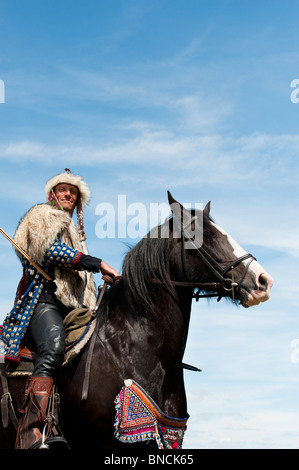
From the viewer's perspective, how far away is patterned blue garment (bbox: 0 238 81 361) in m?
7.50

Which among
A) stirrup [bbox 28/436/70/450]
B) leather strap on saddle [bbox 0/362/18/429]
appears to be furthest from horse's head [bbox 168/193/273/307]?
leather strap on saddle [bbox 0/362/18/429]

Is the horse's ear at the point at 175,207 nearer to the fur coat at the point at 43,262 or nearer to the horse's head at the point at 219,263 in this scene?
the horse's head at the point at 219,263

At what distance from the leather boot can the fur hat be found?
9.06 ft

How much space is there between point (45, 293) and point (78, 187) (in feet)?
6.72

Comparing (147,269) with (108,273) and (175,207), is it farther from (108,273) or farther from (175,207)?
(175,207)

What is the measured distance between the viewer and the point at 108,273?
7.43 metres

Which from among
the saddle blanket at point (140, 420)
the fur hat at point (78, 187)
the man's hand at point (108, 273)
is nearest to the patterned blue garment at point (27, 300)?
the man's hand at point (108, 273)

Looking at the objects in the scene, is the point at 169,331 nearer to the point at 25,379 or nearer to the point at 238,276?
the point at 238,276

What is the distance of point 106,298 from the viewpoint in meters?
7.80

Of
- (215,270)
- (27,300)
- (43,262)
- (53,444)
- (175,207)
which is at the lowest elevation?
(53,444)

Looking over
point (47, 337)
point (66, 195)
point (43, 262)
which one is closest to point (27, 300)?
point (43, 262)

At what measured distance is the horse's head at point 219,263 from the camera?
7.08m
